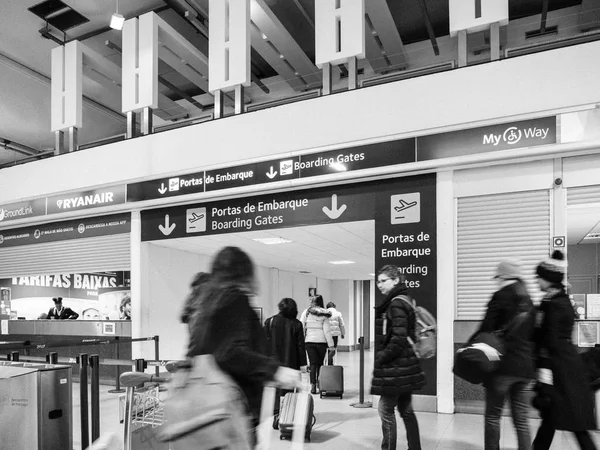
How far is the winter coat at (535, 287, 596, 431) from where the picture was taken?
3070mm

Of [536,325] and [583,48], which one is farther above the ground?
[583,48]

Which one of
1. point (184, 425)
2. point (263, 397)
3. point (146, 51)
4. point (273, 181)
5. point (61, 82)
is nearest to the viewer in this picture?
point (184, 425)

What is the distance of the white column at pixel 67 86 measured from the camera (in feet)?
29.1

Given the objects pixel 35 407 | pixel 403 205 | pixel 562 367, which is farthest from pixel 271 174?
pixel 562 367

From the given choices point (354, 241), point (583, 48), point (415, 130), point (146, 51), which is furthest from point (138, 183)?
point (583, 48)

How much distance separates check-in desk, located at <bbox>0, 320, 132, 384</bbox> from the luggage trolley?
5024 millimetres

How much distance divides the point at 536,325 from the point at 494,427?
74 centimetres

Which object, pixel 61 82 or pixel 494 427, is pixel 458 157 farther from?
pixel 61 82

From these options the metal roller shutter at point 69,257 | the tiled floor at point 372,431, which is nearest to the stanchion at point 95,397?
the tiled floor at point 372,431

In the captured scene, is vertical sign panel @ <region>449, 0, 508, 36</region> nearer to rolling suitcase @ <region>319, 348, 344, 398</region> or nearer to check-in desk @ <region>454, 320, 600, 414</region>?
check-in desk @ <region>454, 320, 600, 414</region>

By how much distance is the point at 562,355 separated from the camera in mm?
3121

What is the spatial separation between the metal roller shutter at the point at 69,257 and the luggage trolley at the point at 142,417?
5658 millimetres

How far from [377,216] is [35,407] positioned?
4.01 meters

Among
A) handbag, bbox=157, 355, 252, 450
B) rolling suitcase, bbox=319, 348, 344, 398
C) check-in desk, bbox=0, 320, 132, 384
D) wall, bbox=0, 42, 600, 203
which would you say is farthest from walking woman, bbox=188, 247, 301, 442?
check-in desk, bbox=0, 320, 132, 384
